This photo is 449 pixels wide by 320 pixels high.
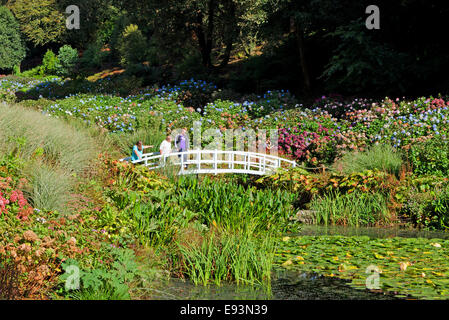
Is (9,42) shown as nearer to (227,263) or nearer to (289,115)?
(289,115)

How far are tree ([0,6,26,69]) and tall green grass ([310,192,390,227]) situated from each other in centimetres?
4322

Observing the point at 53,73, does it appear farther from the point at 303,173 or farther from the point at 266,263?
the point at 266,263

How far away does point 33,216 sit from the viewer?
7.09 meters

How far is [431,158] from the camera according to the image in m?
12.9

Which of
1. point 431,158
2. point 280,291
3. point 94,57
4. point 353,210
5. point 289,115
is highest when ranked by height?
point 94,57

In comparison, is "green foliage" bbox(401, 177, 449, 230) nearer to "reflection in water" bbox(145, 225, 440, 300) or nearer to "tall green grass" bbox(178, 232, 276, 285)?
"reflection in water" bbox(145, 225, 440, 300)

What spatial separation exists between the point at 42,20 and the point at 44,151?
40.7 meters

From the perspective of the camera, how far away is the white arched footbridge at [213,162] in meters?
12.6

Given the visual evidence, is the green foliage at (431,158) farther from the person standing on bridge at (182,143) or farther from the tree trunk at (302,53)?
the tree trunk at (302,53)

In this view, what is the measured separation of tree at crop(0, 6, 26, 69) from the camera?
48.0 meters

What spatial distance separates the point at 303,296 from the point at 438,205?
5853 millimetres

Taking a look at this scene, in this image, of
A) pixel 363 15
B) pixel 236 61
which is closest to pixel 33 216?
pixel 363 15

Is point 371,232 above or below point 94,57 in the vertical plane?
below

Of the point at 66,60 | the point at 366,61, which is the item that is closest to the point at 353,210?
the point at 366,61
